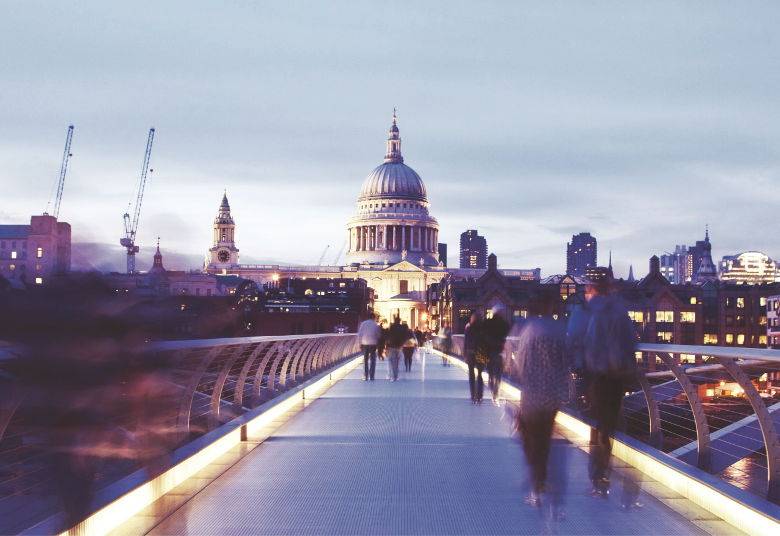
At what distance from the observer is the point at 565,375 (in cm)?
916

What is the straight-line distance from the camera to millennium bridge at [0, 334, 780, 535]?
22.6ft

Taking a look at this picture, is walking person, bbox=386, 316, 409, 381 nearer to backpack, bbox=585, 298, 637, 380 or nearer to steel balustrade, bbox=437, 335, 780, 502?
steel balustrade, bbox=437, 335, 780, 502

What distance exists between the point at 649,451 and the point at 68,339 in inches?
270

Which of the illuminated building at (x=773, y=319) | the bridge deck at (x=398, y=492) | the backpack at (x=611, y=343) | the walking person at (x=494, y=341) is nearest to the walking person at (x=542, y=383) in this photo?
the backpack at (x=611, y=343)

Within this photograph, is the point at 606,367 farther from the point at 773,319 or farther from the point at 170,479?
the point at 773,319

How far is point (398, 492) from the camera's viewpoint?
9.51 m

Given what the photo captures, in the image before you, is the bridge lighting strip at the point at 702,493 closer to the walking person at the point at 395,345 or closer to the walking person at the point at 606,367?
the walking person at the point at 606,367

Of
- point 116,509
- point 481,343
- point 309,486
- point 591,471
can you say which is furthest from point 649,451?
point 481,343

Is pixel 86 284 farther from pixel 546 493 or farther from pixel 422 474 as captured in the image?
pixel 422 474

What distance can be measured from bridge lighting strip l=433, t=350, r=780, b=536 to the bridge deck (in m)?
0.13

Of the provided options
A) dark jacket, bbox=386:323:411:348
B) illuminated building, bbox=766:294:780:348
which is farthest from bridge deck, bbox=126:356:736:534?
illuminated building, bbox=766:294:780:348

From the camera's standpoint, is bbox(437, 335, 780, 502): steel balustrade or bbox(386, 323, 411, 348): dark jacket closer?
bbox(437, 335, 780, 502): steel balustrade

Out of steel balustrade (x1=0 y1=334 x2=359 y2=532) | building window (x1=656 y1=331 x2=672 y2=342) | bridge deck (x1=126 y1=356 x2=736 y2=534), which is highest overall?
building window (x1=656 y1=331 x2=672 y2=342)

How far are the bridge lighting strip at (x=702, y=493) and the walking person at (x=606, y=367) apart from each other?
0.44m
